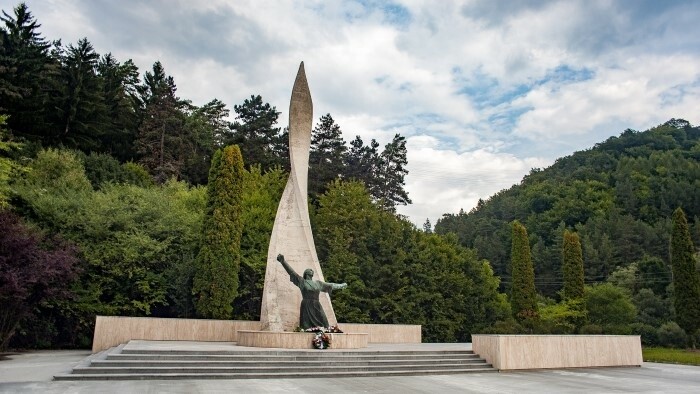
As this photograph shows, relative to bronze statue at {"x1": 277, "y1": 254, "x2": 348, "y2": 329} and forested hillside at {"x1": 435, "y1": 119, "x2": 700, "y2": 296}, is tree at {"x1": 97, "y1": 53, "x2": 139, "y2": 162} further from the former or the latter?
forested hillside at {"x1": 435, "y1": 119, "x2": 700, "y2": 296}

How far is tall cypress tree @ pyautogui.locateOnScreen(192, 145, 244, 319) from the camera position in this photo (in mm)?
18359

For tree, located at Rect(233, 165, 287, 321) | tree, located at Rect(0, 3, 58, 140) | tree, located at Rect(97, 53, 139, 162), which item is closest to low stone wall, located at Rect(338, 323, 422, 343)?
tree, located at Rect(233, 165, 287, 321)

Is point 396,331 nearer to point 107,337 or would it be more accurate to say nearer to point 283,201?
point 283,201

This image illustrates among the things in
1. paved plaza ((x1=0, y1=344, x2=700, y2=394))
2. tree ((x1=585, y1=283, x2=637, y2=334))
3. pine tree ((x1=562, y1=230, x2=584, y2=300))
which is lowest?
paved plaza ((x1=0, y1=344, x2=700, y2=394))

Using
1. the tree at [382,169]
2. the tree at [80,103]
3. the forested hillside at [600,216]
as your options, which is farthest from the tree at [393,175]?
the tree at [80,103]

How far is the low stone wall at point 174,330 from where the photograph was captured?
14570mm

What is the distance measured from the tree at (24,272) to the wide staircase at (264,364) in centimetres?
338

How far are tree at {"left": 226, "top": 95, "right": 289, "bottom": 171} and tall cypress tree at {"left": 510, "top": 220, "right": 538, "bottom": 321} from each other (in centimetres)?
1482

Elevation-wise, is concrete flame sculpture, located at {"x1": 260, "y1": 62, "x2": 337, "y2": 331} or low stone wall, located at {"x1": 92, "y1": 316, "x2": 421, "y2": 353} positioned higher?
concrete flame sculpture, located at {"x1": 260, "y1": 62, "x2": 337, "y2": 331}

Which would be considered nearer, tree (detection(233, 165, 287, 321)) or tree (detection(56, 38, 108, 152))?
tree (detection(233, 165, 287, 321))

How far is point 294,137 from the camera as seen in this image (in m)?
16.6

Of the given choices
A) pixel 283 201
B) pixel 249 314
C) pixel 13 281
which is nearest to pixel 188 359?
pixel 13 281

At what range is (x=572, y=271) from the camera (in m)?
27.1

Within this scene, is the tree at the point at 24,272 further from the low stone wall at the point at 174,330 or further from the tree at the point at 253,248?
the tree at the point at 253,248
